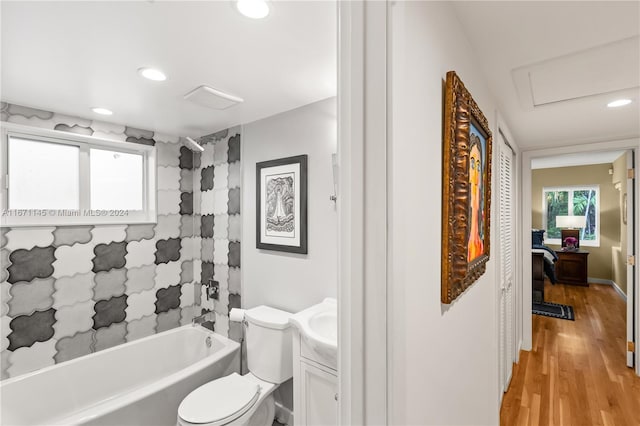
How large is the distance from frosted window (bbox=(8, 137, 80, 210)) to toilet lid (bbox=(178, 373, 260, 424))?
1729 millimetres

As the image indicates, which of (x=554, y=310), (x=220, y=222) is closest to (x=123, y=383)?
(x=220, y=222)

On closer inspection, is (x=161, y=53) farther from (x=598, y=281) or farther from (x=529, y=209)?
(x=598, y=281)

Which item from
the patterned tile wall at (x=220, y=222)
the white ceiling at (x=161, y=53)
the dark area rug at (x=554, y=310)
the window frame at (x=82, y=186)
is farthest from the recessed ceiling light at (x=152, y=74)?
the dark area rug at (x=554, y=310)

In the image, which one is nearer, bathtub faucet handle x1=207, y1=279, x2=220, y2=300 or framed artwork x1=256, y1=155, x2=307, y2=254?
framed artwork x1=256, y1=155, x2=307, y2=254

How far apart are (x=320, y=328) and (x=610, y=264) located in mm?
6711

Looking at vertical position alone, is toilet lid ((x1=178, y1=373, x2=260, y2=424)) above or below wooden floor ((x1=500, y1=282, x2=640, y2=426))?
above

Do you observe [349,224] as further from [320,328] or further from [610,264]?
[610,264]

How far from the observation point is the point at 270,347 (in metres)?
2.01

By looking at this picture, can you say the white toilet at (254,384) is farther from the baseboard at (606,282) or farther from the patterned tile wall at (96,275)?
the baseboard at (606,282)

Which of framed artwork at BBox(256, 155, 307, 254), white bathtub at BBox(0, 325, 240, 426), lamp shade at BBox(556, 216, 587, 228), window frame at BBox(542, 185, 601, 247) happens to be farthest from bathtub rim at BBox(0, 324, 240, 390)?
window frame at BBox(542, 185, 601, 247)

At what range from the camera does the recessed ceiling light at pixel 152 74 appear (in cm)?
156

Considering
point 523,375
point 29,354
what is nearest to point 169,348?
point 29,354

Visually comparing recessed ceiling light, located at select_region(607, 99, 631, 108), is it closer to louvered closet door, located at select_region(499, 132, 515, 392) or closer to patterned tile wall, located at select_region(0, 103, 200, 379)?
louvered closet door, located at select_region(499, 132, 515, 392)

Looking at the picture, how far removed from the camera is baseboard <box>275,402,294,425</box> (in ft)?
7.06
